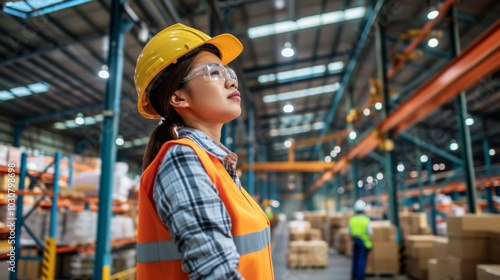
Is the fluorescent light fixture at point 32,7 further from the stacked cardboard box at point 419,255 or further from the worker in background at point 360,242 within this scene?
the stacked cardboard box at point 419,255

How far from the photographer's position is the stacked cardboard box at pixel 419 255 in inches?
312

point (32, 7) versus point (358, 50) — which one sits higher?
point (358, 50)

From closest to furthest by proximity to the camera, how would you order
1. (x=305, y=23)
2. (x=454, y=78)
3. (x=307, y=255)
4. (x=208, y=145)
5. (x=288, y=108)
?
(x=208, y=145)
(x=454, y=78)
(x=307, y=255)
(x=305, y=23)
(x=288, y=108)

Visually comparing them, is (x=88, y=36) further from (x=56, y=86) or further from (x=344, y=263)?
(x=344, y=263)

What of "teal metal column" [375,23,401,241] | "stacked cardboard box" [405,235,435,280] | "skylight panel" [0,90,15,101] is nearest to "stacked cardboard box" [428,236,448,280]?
"stacked cardboard box" [405,235,435,280]

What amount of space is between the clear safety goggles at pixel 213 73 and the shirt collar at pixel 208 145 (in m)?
0.19

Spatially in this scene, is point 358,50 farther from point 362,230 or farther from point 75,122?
point 75,122

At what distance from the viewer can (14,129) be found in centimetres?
988

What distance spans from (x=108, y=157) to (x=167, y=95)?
3843 millimetres

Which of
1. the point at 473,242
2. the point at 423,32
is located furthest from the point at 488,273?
the point at 423,32

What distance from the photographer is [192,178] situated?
0.97 meters

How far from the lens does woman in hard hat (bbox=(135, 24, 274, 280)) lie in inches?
35.6

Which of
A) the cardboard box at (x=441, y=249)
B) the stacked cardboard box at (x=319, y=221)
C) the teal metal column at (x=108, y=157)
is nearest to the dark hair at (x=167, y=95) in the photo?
the teal metal column at (x=108, y=157)

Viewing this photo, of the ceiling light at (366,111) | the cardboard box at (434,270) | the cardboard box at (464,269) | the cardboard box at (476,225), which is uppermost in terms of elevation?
the ceiling light at (366,111)
